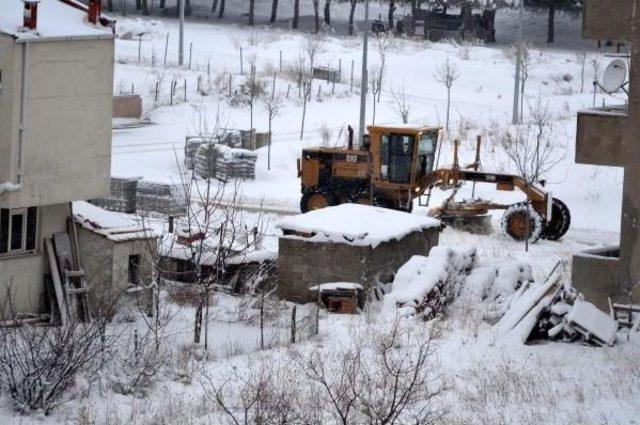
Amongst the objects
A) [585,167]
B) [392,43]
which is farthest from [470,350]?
[392,43]

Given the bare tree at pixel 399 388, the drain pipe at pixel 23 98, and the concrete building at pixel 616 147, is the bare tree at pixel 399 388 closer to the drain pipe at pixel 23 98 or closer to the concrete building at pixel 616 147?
the concrete building at pixel 616 147

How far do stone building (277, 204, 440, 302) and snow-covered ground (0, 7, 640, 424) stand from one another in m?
1.28

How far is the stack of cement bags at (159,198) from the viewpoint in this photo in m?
33.1

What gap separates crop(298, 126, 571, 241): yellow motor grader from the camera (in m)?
31.1

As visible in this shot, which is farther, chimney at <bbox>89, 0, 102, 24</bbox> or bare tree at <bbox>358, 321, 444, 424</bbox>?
chimney at <bbox>89, 0, 102, 24</bbox>

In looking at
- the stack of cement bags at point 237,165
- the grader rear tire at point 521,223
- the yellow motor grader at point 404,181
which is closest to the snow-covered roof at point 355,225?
the grader rear tire at point 521,223

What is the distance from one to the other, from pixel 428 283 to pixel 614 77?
5.22 meters

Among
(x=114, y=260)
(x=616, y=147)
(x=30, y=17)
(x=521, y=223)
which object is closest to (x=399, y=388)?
(x=114, y=260)

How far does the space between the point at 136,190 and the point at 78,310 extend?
41.2ft

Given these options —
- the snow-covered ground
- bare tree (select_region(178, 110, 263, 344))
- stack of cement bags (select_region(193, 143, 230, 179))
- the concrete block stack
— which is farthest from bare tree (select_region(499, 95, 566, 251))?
the concrete block stack

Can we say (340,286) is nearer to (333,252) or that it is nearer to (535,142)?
(333,252)

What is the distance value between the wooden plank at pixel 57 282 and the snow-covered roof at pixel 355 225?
423 cm

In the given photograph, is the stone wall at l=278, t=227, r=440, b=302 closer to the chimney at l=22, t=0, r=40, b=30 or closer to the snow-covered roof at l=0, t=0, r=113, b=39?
the snow-covered roof at l=0, t=0, r=113, b=39

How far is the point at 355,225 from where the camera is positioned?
23859mm
